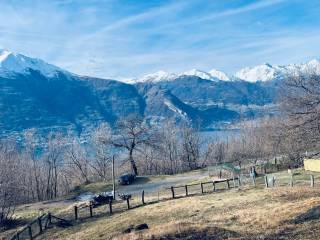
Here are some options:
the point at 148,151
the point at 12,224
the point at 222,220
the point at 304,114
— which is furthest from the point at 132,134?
the point at 222,220

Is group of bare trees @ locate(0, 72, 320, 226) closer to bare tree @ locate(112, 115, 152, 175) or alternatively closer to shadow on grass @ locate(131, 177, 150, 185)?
bare tree @ locate(112, 115, 152, 175)

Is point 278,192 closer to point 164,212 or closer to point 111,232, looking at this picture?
point 164,212

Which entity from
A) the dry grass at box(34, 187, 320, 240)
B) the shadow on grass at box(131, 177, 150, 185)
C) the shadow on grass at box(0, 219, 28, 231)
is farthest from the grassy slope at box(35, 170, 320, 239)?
the shadow on grass at box(131, 177, 150, 185)

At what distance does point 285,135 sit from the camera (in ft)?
139

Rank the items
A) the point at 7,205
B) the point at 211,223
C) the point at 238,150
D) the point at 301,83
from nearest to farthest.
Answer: the point at 211,223 < the point at 301,83 < the point at 7,205 < the point at 238,150

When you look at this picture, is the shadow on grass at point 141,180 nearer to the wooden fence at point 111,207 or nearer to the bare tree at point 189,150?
the wooden fence at point 111,207

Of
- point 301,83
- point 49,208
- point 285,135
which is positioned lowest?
point 49,208

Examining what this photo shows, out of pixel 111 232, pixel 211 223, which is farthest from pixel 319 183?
pixel 111 232

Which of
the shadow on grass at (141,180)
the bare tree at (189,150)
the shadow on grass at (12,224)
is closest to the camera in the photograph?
the shadow on grass at (12,224)

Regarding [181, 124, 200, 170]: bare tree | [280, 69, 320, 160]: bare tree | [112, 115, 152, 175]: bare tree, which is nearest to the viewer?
[280, 69, 320, 160]: bare tree

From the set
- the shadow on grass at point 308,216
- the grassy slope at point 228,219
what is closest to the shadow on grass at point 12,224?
the grassy slope at point 228,219

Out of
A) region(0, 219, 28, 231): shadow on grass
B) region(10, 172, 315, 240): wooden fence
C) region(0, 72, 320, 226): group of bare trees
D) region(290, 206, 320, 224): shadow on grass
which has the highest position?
region(0, 72, 320, 226): group of bare trees

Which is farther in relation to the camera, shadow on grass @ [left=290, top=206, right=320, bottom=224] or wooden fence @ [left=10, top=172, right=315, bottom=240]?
wooden fence @ [left=10, top=172, right=315, bottom=240]

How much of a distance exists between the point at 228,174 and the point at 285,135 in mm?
22867
